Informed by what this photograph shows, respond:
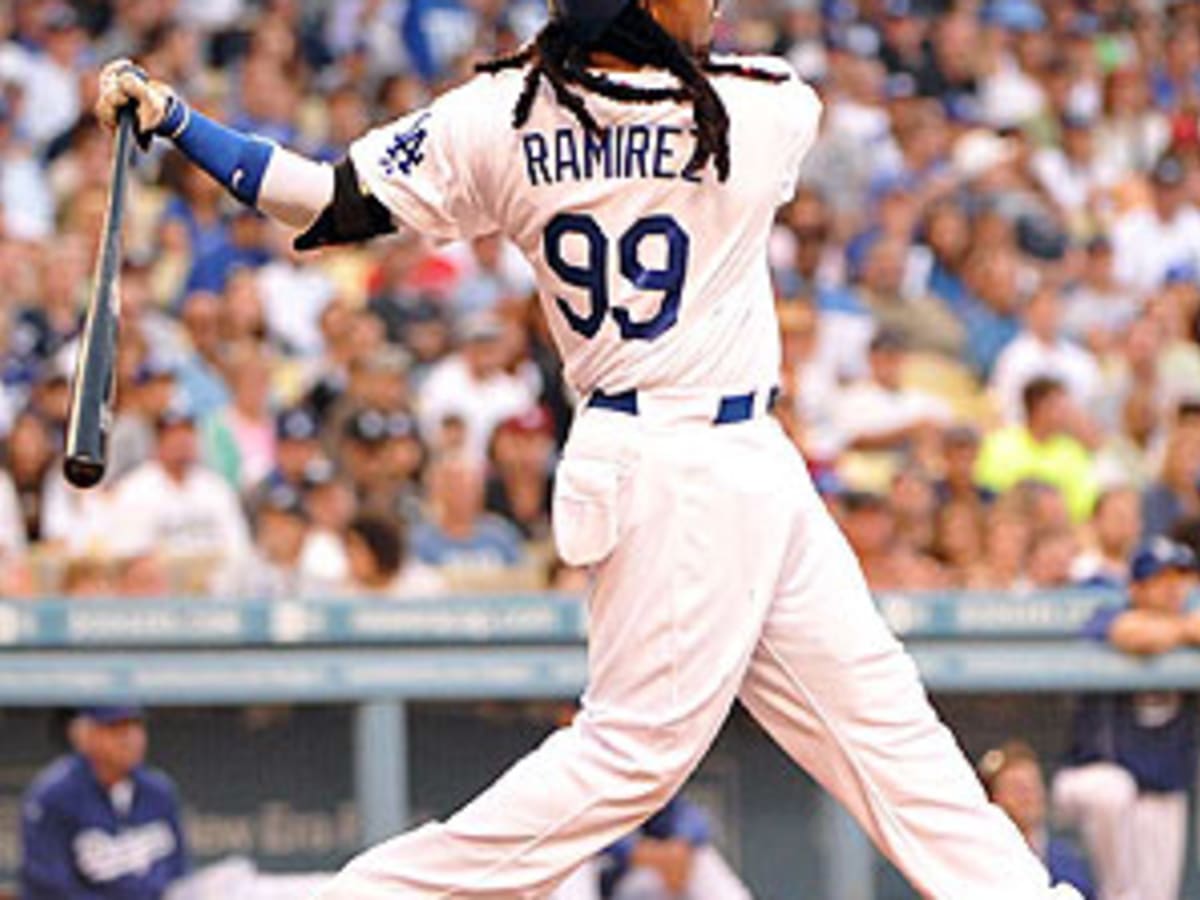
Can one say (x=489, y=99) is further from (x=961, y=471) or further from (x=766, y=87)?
(x=961, y=471)

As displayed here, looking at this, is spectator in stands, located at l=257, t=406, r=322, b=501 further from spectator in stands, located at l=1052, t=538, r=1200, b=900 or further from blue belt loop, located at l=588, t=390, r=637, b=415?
blue belt loop, located at l=588, t=390, r=637, b=415

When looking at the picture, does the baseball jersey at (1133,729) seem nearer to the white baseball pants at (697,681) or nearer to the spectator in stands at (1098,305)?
the white baseball pants at (697,681)

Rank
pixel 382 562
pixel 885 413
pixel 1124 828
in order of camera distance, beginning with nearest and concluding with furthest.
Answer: pixel 1124 828, pixel 382 562, pixel 885 413

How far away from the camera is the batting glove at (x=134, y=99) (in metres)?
5.42

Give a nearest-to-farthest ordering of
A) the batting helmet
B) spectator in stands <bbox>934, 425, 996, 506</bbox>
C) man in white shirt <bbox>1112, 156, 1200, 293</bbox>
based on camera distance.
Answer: the batting helmet → spectator in stands <bbox>934, 425, 996, 506</bbox> → man in white shirt <bbox>1112, 156, 1200, 293</bbox>

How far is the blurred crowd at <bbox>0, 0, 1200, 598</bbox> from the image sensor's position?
→ 9891 millimetres

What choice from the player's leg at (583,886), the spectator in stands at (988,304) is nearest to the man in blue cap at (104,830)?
the player's leg at (583,886)

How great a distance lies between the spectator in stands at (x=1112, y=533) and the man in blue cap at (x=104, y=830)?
3097 mm

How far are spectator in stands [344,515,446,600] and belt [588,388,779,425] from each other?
3962mm

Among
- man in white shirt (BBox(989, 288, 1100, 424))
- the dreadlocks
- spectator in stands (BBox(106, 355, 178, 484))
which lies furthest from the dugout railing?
man in white shirt (BBox(989, 288, 1100, 424))

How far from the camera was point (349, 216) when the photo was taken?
5.51 metres

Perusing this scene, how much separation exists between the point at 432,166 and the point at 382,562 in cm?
422

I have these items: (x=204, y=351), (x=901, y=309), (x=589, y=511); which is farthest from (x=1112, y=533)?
(x=589, y=511)

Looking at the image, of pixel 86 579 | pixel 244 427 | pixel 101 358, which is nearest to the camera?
pixel 101 358
